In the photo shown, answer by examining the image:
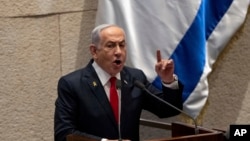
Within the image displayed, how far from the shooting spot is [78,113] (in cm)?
336

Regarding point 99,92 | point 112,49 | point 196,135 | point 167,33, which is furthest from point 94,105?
point 167,33

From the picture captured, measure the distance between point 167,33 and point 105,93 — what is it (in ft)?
2.45

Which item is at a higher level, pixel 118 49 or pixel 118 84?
pixel 118 49

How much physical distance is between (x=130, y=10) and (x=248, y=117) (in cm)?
113

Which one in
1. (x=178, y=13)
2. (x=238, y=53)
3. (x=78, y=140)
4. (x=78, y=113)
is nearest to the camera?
(x=78, y=140)

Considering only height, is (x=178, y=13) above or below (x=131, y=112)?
above

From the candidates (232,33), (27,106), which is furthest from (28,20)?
(232,33)

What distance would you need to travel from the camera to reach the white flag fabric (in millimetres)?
3932

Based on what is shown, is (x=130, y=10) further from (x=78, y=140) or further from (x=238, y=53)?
(x=78, y=140)

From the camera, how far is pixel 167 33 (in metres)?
3.96

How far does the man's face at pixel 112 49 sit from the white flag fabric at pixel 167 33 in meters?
0.55

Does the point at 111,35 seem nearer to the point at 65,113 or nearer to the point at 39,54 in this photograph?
the point at 65,113

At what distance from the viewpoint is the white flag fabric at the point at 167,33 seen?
155 inches

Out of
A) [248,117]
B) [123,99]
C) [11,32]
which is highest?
[11,32]
